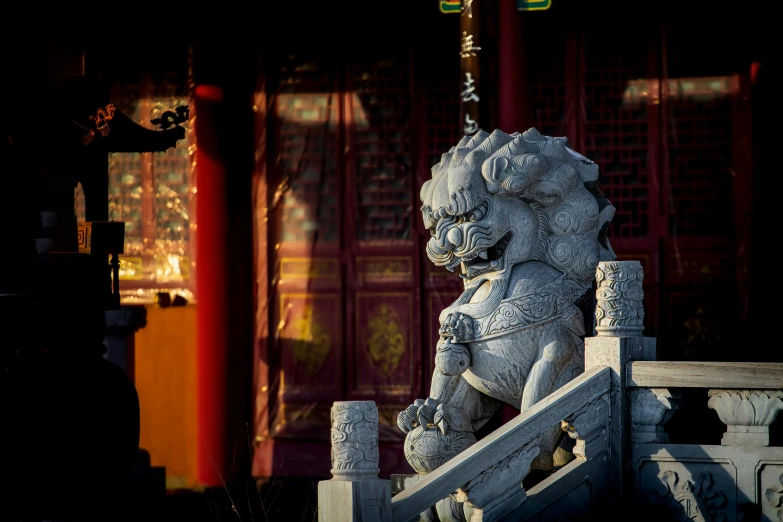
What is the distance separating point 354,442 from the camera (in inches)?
179

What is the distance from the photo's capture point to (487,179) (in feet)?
17.6

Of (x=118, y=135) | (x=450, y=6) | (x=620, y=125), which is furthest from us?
(x=620, y=125)

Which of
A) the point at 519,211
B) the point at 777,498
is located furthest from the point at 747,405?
the point at 519,211

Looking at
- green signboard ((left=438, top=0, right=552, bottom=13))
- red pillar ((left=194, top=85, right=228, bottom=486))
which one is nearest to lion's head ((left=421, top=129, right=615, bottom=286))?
green signboard ((left=438, top=0, right=552, bottom=13))

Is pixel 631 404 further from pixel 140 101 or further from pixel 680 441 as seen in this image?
pixel 140 101

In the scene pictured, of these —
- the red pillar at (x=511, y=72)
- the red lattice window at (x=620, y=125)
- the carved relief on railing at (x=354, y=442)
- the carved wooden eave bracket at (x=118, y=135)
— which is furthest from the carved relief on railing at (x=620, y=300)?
→ the red lattice window at (x=620, y=125)

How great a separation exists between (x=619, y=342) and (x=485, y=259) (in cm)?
69

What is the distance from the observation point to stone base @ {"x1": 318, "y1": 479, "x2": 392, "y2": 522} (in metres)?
4.47

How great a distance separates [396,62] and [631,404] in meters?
4.96

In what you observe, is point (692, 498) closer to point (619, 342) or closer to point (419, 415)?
point (619, 342)

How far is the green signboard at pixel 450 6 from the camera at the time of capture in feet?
27.0

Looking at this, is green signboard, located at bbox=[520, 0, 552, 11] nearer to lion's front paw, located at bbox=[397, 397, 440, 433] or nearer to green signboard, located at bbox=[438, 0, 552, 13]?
green signboard, located at bbox=[438, 0, 552, 13]

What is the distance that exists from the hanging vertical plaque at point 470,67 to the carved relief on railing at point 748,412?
10.4 ft

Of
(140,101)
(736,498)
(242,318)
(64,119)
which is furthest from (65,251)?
(736,498)
